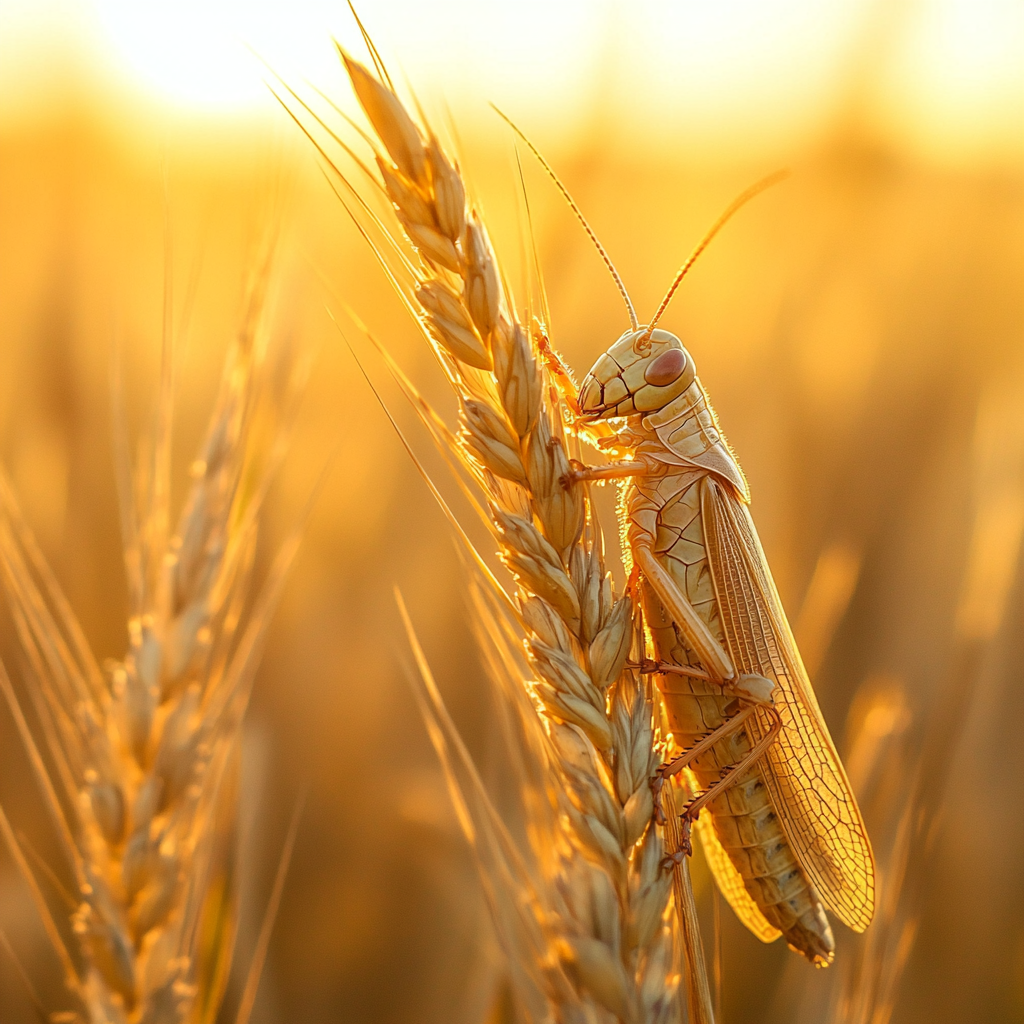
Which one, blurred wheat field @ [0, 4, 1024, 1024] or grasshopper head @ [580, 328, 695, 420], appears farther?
blurred wheat field @ [0, 4, 1024, 1024]

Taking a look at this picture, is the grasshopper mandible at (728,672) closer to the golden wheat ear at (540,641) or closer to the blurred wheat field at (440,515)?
the blurred wheat field at (440,515)

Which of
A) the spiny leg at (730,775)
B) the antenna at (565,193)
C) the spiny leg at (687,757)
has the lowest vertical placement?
the spiny leg at (730,775)

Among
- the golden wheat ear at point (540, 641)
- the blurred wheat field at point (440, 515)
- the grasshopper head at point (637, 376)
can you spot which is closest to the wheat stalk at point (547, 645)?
the golden wheat ear at point (540, 641)

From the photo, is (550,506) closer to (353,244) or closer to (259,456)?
(259,456)

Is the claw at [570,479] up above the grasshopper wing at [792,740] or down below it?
above

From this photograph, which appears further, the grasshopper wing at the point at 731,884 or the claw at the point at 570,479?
the grasshopper wing at the point at 731,884

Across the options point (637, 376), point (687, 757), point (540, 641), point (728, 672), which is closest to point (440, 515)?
point (637, 376)

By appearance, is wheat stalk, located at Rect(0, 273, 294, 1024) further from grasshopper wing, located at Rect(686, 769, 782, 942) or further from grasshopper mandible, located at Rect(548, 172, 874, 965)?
grasshopper wing, located at Rect(686, 769, 782, 942)

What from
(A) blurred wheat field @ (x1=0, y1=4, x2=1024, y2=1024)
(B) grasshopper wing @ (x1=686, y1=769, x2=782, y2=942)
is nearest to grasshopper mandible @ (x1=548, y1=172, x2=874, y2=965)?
(B) grasshopper wing @ (x1=686, y1=769, x2=782, y2=942)
